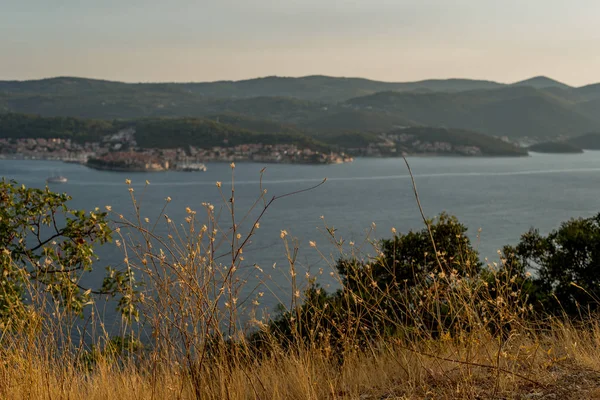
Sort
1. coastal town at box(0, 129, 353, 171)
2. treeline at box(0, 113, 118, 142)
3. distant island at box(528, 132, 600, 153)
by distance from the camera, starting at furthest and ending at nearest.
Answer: distant island at box(528, 132, 600, 153) < treeline at box(0, 113, 118, 142) < coastal town at box(0, 129, 353, 171)

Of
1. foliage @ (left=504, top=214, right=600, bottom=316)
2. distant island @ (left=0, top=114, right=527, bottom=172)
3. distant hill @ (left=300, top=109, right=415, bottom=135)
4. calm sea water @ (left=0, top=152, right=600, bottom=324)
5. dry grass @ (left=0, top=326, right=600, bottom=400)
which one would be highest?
distant hill @ (left=300, top=109, right=415, bottom=135)

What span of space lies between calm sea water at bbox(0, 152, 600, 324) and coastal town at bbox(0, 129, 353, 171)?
118 inches

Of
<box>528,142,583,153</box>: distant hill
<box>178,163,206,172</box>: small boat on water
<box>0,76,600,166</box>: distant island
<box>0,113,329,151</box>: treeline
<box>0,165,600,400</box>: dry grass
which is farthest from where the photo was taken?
<box>528,142,583,153</box>: distant hill

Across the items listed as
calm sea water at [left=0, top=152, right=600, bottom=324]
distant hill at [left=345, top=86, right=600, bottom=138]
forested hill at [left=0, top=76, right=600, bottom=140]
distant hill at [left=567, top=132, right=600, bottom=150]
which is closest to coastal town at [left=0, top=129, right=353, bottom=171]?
calm sea water at [left=0, top=152, right=600, bottom=324]

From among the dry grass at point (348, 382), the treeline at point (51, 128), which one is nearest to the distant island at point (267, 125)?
the treeline at point (51, 128)

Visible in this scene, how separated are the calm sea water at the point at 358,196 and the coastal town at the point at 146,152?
299cm

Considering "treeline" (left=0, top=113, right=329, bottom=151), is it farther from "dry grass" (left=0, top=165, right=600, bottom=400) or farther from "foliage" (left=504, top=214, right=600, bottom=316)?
"dry grass" (left=0, top=165, right=600, bottom=400)

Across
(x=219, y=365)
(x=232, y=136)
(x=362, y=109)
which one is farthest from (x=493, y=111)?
(x=219, y=365)

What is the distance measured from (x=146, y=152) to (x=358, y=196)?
37040 millimetres

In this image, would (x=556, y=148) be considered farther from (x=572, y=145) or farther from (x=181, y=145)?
(x=181, y=145)

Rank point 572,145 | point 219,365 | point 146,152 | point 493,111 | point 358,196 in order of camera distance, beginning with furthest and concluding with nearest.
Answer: point 493,111 → point 572,145 → point 146,152 → point 358,196 → point 219,365

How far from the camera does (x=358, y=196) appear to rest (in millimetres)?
46375

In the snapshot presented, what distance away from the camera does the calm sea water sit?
2922 centimetres

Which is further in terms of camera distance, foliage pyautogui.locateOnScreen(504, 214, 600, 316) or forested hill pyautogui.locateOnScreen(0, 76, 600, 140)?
forested hill pyautogui.locateOnScreen(0, 76, 600, 140)
